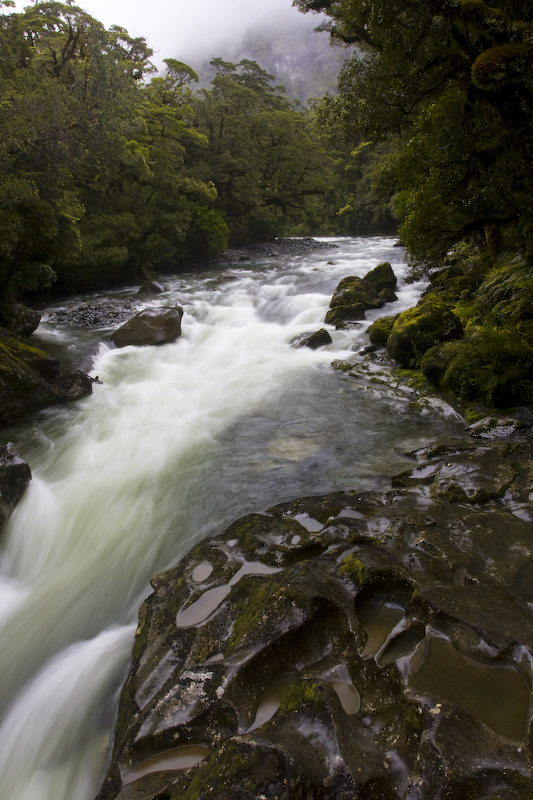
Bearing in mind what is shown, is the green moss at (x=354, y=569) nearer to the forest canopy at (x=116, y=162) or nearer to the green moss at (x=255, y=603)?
the green moss at (x=255, y=603)

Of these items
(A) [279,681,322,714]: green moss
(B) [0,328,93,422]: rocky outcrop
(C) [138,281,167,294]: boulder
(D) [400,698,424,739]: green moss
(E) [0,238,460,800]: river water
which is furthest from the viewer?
(C) [138,281,167,294]: boulder

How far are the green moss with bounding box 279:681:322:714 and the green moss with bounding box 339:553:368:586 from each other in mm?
1005

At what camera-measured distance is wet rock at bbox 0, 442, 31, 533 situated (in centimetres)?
613

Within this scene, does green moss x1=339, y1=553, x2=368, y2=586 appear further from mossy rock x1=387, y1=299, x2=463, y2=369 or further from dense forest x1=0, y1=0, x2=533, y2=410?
mossy rock x1=387, y1=299, x2=463, y2=369

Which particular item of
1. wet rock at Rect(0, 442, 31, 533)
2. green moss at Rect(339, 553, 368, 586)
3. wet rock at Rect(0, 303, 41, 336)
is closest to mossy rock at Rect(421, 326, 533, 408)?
green moss at Rect(339, 553, 368, 586)

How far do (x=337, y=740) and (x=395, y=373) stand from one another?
8.86m

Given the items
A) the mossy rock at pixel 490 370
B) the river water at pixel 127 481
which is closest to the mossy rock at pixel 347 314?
the river water at pixel 127 481

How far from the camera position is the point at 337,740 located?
2432 mm

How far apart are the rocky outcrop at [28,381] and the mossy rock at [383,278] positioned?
11.8m

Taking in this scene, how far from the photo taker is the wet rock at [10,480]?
613 cm

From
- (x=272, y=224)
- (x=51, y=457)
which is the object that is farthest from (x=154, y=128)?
(x=51, y=457)

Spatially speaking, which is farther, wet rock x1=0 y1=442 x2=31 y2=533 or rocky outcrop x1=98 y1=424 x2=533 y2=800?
wet rock x1=0 y1=442 x2=31 y2=533

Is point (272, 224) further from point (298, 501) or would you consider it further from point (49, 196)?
point (298, 501)

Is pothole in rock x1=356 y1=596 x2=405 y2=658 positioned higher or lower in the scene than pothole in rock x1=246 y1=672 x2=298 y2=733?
higher
